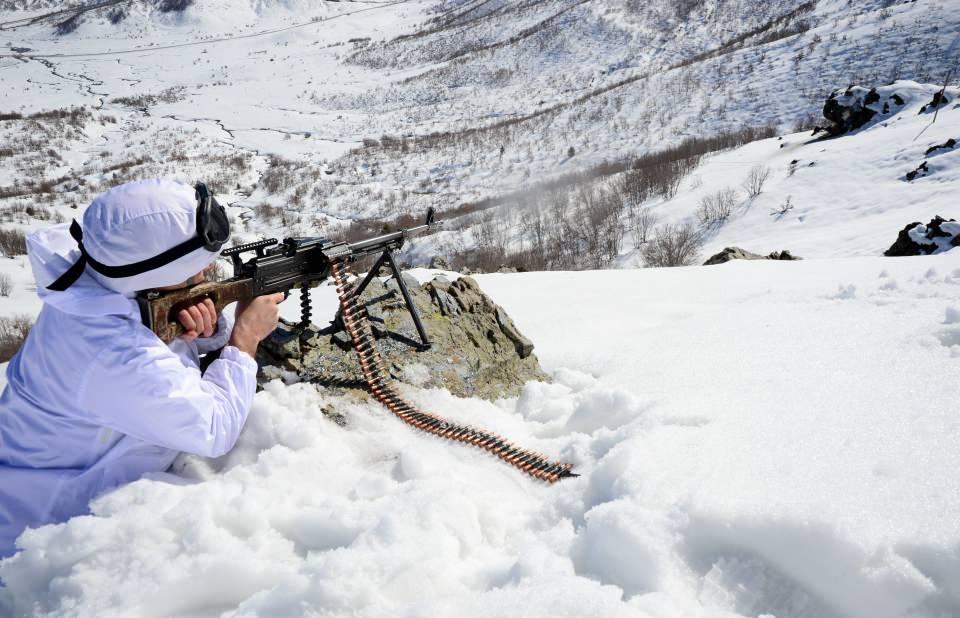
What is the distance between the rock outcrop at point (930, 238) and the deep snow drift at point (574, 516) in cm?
888

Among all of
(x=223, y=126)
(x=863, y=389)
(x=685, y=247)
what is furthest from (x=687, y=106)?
(x=863, y=389)

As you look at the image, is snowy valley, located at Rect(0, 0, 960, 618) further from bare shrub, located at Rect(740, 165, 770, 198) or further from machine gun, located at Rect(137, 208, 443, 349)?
machine gun, located at Rect(137, 208, 443, 349)

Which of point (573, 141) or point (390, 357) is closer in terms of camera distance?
point (390, 357)

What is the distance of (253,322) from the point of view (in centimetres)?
248

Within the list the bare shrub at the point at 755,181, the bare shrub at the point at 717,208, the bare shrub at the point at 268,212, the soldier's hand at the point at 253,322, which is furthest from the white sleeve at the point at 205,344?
the bare shrub at the point at 268,212

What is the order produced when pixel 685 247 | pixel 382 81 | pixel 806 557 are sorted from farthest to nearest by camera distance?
pixel 382 81 < pixel 685 247 < pixel 806 557

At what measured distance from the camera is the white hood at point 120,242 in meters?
1.72

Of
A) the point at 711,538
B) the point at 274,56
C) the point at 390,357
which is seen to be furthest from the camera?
the point at 274,56

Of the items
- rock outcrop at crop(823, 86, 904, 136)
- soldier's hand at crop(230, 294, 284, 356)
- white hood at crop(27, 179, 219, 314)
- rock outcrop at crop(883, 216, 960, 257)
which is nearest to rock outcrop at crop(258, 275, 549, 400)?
soldier's hand at crop(230, 294, 284, 356)

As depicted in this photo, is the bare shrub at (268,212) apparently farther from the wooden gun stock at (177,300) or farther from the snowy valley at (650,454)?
the wooden gun stock at (177,300)

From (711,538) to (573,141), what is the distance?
36.0m

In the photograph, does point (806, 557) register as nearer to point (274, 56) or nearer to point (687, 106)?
point (687, 106)

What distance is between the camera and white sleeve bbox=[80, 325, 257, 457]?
5.79ft

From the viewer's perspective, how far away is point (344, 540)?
68.8 inches
